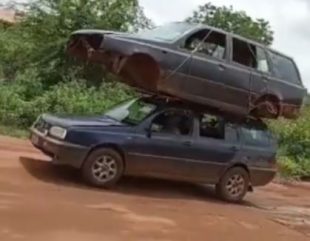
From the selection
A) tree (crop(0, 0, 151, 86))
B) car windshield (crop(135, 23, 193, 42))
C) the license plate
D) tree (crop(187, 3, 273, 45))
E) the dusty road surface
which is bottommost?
the dusty road surface

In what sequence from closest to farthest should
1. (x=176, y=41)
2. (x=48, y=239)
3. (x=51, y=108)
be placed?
(x=48, y=239), (x=176, y=41), (x=51, y=108)

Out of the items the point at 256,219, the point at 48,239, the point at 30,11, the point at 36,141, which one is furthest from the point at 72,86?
the point at 48,239

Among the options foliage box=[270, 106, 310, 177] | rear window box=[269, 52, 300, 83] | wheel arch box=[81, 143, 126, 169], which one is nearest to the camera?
wheel arch box=[81, 143, 126, 169]

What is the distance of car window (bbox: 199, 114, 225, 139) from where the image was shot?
13.0 metres

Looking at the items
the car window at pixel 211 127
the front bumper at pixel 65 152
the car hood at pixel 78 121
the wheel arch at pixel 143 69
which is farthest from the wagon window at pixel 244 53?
the front bumper at pixel 65 152

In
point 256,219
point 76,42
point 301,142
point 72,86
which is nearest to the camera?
point 256,219

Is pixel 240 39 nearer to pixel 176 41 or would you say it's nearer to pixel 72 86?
pixel 176 41

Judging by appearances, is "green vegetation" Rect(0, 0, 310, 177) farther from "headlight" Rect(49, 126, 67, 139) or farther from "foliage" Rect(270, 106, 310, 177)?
"headlight" Rect(49, 126, 67, 139)

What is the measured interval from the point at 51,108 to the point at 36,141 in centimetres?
640

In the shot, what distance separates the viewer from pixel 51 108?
18.4m

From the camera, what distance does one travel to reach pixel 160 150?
40.2 ft

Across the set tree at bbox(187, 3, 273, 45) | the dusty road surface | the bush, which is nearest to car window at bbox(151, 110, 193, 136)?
the dusty road surface

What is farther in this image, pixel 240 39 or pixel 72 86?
pixel 72 86

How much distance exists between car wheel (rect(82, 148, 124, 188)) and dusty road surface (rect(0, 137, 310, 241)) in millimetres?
209
